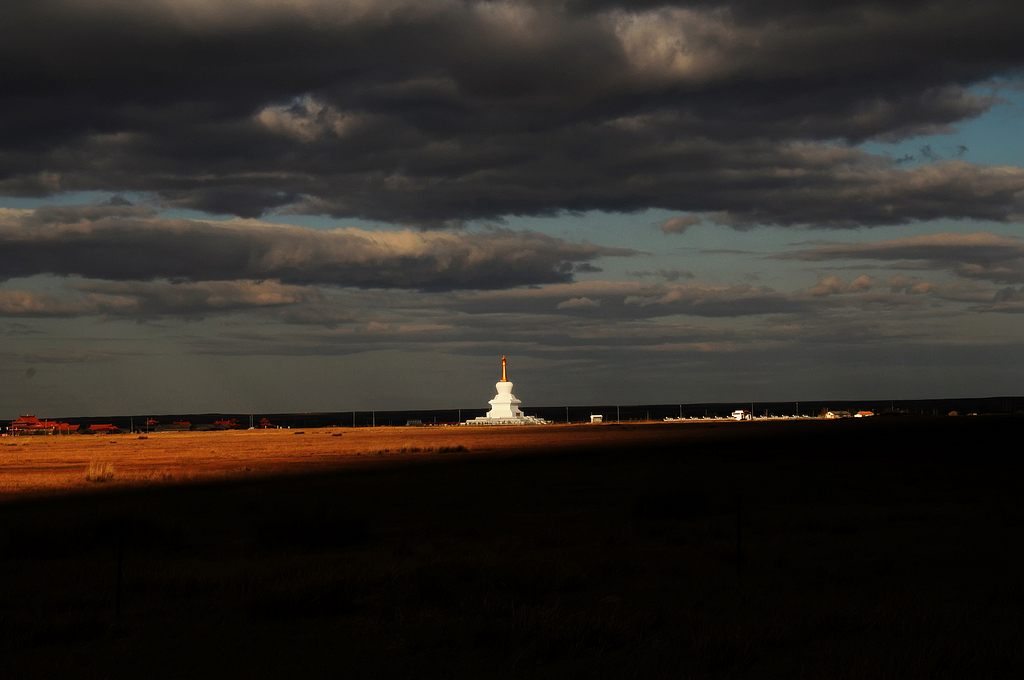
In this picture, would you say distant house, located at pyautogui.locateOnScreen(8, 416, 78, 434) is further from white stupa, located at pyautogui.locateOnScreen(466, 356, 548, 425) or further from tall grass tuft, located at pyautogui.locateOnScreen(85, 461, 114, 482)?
tall grass tuft, located at pyautogui.locateOnScreen(85, 461, 114, 482)

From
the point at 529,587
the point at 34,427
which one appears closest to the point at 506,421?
the point at 34,427

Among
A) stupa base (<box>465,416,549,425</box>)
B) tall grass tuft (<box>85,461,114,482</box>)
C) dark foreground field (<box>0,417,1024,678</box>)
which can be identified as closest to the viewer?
dark foreground field (<box>0,417,1024,678</box>)

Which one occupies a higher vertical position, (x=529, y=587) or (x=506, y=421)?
(x=506, y=421)

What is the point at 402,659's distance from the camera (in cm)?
905

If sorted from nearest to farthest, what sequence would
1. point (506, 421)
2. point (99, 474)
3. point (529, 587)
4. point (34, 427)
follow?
point (529, 587) < point (99, 474) < point (506, 421) < point (34, 427)

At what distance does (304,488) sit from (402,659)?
65.6 ft

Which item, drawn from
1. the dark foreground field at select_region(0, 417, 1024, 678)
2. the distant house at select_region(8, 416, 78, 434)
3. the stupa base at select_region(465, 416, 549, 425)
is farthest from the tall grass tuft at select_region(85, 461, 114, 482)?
the distant house at select_region(8, 416, 78, 434)

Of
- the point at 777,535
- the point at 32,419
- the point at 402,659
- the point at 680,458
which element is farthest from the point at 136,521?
the point at 32,419

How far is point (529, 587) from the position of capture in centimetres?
1197

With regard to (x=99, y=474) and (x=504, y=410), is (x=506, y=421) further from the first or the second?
(x=99, y=474)

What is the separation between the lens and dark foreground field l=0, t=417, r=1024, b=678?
29.4 ft

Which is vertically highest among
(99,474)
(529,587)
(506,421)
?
(506,421)

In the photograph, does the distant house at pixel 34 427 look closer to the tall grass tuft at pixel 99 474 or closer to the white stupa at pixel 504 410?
the white stupa at pixel 504 410

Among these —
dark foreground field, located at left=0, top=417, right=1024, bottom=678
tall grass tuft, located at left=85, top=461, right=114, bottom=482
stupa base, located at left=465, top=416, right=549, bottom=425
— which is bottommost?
dark foreground field, located at left=0, top=417, right=1024, bottom=678
